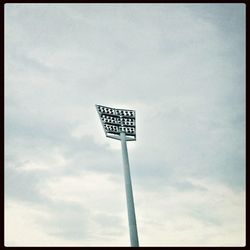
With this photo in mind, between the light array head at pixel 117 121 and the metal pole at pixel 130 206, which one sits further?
the light array head at pixel 117 121

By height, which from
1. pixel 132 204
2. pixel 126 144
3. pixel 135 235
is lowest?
pixel 135 235

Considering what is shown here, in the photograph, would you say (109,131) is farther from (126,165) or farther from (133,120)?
(126,165)

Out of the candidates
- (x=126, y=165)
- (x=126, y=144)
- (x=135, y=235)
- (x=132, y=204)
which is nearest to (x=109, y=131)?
(x=126, y=144)

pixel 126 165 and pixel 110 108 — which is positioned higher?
pixel 110 108

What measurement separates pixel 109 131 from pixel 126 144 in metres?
2.21

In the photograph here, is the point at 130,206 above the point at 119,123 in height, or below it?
below

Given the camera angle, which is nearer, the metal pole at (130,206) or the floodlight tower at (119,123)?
the metal pole at (130,206)

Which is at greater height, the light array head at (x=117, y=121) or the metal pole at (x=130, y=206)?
the light array head at (x=117, y=121)

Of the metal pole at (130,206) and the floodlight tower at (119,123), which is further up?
the floodlight tower at (119,123)

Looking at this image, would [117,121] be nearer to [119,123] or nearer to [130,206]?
[119,123]

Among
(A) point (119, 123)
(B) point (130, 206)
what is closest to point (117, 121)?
(A) point (119, 123)

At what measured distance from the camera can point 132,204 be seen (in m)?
19.9

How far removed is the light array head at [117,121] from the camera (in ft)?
84.1

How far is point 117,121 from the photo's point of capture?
26.1 m
